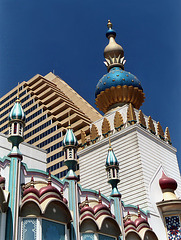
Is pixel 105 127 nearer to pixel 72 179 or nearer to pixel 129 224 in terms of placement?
pixel 129 224

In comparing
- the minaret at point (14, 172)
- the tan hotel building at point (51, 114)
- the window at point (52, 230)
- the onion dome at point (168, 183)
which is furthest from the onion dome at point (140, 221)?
the tan hotel building at point (51, 114)

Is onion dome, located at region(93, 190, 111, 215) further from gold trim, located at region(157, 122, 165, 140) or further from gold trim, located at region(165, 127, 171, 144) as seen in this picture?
gold trim, located at region(165, 127, 171, 144)

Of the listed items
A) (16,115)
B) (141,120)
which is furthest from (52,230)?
(141,120)

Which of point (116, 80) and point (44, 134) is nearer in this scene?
point (116, 80)

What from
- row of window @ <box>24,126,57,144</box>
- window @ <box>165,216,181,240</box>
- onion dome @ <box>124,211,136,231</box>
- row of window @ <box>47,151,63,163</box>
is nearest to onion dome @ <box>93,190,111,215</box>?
onion dome @ <box>124,211,136,231</box>

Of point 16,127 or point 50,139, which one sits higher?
point 50,139

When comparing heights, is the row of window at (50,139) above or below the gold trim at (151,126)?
above

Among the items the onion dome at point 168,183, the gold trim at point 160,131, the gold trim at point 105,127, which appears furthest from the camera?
the gold trim at point 160,131

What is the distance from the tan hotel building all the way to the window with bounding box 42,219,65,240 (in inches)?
1795

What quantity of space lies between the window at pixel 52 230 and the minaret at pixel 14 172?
1.30 m

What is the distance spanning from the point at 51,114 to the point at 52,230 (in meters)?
60.6

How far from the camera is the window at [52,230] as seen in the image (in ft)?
48.5

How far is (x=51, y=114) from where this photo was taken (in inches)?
2958

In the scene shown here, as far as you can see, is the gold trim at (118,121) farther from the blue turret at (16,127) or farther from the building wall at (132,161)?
the blue turret at (16,127)
